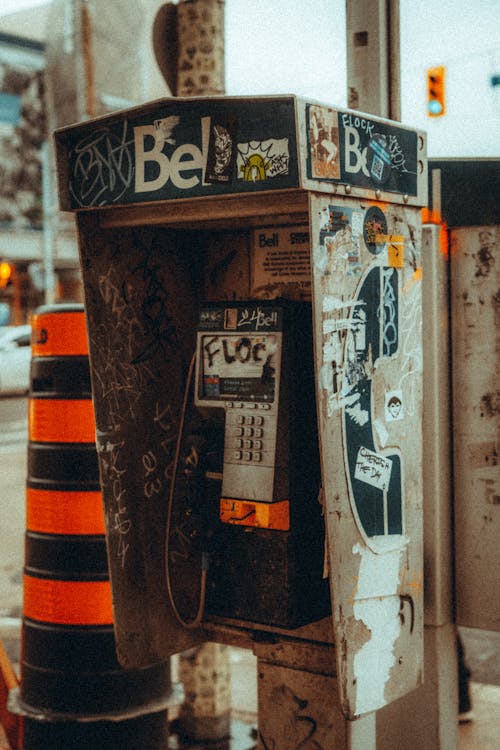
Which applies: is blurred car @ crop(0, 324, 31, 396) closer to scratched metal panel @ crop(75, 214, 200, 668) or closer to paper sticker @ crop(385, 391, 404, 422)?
scratched metal panel @ crop(75, 214, 200, 668)

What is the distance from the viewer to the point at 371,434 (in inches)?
91.1

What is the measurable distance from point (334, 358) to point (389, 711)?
107 centimetres

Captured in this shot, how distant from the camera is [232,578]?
107 inches

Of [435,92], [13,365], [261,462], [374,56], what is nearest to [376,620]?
[261,462]

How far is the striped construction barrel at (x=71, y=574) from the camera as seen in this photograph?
3039 mm

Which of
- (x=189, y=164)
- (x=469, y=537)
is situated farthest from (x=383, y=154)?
(x=469, y=537)

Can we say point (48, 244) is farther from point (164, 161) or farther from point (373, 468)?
point (373, 468)

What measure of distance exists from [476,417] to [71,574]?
1.40m

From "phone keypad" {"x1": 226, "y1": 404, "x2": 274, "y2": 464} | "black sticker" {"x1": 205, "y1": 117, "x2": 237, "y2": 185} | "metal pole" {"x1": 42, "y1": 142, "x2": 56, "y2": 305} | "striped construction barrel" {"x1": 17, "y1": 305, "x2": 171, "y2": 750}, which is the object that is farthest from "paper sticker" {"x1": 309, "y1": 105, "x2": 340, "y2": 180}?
"metal pole" {"x1": 42, "y1": 142, "x2": 56, "y2": 305}

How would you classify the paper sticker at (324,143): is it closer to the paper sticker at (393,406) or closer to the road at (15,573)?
the paper sticker at (393,406)

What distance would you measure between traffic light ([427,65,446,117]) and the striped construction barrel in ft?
17.9

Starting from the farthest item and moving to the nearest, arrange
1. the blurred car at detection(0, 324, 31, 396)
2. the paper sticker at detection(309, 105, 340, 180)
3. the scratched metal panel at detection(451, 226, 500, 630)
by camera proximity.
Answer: the blurred car at detection(0, 324, 31, 396), the scratched metal panel at detection(451, 226, 500, 630), the paper sticker at detection(309, 105, 340, 180)

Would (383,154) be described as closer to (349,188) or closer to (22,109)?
(349,188)

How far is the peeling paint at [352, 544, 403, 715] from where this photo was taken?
89.3 inches
